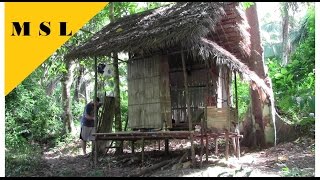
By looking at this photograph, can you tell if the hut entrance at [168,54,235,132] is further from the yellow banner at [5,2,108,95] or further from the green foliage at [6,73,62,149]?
the green foliage at [6,73,62,149]

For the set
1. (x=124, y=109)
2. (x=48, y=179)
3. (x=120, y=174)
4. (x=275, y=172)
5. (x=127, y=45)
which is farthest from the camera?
(x=124, y=109)

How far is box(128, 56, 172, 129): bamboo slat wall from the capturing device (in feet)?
34.6

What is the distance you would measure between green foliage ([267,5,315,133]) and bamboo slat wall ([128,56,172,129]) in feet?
9.56

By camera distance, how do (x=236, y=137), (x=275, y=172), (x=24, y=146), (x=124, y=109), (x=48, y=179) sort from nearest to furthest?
1. (x=48, y=179)
2. (x=275, y=172)
3. (x=236, y=137)
4. (x=24, y=146)
5. (x=124, y=109)

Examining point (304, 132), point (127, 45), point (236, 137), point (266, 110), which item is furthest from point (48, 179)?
point (304, 132)

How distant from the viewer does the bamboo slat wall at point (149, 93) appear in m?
10.5

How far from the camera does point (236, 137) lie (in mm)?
11227

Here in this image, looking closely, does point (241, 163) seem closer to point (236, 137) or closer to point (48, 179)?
point (236, 137)

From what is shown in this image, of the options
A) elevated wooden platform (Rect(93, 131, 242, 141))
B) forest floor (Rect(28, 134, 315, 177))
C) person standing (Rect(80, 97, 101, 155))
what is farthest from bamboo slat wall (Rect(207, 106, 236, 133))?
person standing (Rect(80, 97, 101, 155))

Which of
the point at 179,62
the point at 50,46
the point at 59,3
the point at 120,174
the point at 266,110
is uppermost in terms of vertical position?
the point at 59,3

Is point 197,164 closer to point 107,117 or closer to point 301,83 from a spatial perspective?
point 301,83

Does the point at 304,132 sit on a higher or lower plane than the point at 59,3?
lower

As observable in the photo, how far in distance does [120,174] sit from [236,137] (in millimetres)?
3693

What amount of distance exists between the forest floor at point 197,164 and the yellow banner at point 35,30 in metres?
3.45
